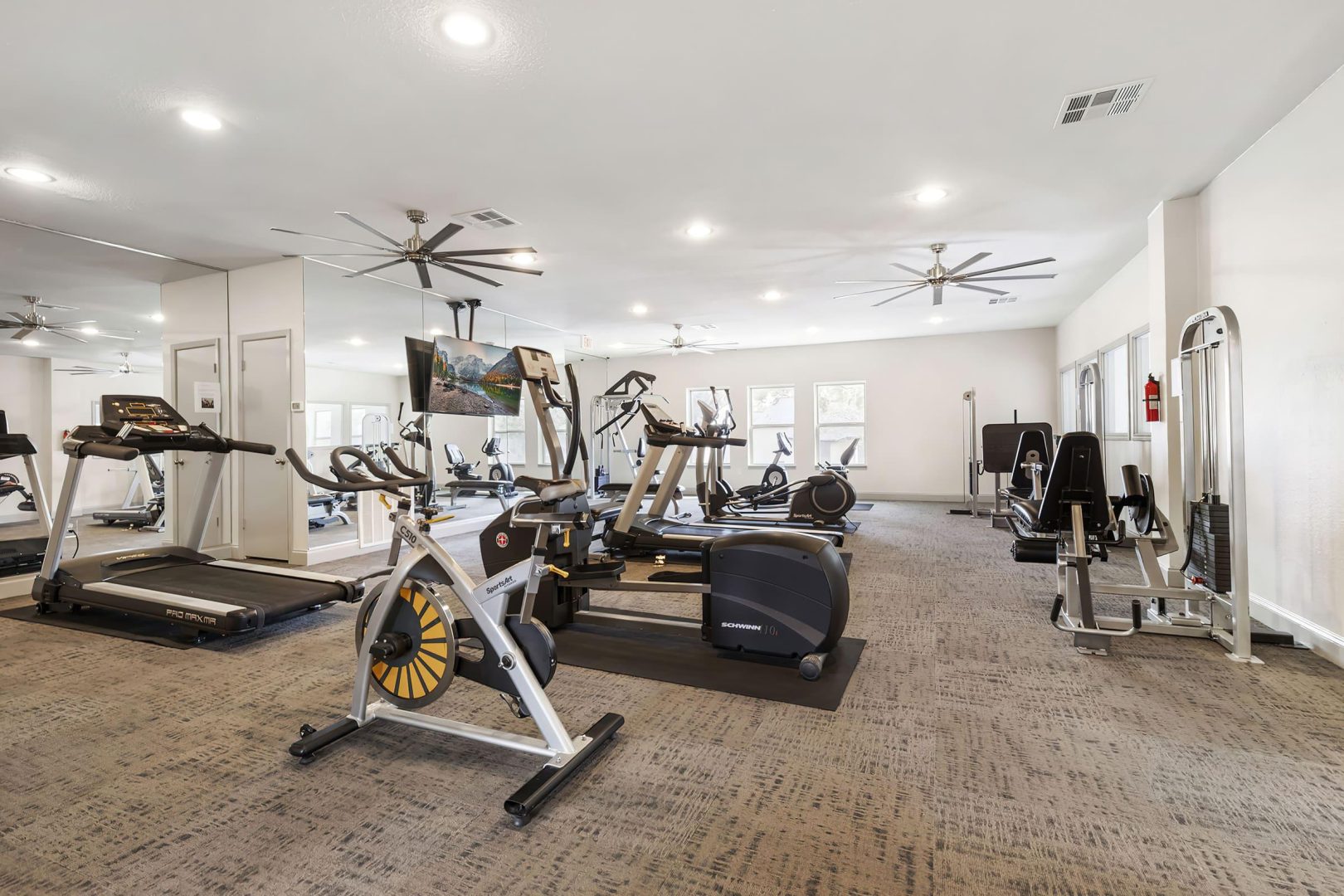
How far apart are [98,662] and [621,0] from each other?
3.87 m

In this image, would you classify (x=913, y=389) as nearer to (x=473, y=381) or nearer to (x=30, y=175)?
(x=473, y=381)

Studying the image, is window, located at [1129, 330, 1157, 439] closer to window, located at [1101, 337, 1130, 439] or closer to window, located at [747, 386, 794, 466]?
window, located at [1101, 337, 1130, 439]

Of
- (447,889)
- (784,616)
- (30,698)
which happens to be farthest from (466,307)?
(447,889)

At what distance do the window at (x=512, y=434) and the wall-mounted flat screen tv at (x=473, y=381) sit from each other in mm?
238

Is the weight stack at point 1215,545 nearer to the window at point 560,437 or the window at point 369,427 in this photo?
Result: the window at point 369,427

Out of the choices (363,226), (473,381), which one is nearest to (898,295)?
(473,381)

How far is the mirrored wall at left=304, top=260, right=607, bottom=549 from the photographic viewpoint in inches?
217

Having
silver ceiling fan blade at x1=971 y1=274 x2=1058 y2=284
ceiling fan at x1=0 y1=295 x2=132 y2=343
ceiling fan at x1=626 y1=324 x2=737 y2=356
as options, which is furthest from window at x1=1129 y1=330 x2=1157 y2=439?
ceiling fan at x1=0 y1=295 x2=132 y2=343

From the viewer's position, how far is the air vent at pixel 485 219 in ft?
14.1

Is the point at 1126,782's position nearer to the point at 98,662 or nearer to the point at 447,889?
the point at 447,889

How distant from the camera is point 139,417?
357 cm

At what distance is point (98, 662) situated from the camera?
2945mm

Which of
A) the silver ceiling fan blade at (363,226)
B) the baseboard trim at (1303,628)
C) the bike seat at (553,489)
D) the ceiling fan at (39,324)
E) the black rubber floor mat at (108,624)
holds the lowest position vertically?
the black rubber floor mat at (108,624)

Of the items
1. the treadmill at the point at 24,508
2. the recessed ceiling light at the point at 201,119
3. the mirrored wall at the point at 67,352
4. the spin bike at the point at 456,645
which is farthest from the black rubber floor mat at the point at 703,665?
the mirrored wall at the point at 67,352
